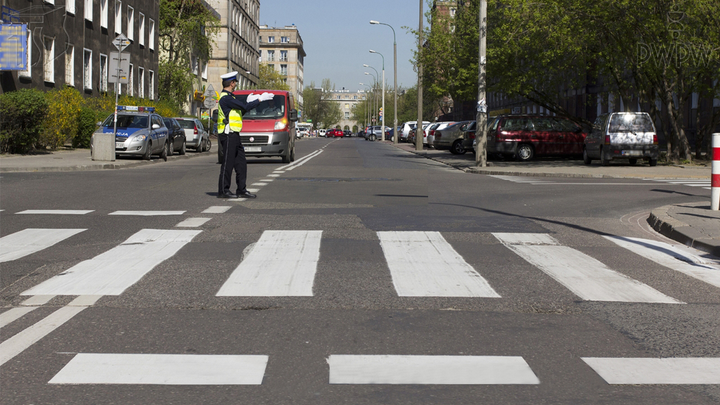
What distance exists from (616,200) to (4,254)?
33.7ft

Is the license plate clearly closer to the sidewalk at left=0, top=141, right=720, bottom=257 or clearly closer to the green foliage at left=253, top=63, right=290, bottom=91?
the sidewalk at left=0, top=141, right=720, bottom=257

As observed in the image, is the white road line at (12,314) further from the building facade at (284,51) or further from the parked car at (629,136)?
the building facade at (284,51)

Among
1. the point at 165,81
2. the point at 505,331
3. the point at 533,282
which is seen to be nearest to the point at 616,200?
the point at 533,282

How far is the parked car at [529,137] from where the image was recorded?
30078mm

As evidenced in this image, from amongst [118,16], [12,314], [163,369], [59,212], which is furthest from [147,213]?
[118,16]

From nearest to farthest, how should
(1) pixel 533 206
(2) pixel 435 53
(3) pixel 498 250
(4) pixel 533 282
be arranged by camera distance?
(4) pixel 533 282 → (3) pixel 498 250 → (1) pixel 533 206 → (2) pixel 435 53

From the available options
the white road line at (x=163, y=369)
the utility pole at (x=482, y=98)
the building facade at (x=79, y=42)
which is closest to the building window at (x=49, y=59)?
the building facade at (x=79, y=42)

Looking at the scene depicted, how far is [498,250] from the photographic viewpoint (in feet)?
27.1

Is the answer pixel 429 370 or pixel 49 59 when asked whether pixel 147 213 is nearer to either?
pixel 429 370

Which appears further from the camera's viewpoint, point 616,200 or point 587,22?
point 587,22

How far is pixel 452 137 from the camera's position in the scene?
43.0 meters

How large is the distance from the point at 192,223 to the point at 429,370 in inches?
251

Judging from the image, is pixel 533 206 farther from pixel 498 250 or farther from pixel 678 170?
pixel 678 170

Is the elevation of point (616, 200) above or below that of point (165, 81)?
below
